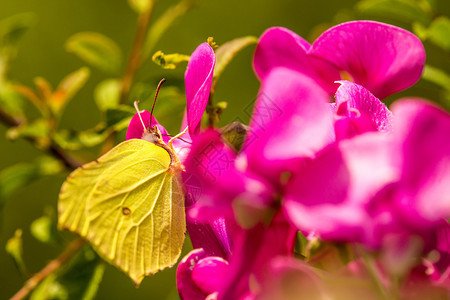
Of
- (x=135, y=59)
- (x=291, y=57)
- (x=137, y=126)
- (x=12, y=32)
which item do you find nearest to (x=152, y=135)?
(x=137, y=126)

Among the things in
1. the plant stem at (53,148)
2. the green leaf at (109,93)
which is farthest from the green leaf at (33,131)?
the green leaf at (109,93)

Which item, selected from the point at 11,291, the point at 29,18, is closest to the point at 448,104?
the point at 29,18

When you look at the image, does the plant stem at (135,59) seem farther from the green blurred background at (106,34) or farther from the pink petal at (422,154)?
the green blurred background at (106,34)

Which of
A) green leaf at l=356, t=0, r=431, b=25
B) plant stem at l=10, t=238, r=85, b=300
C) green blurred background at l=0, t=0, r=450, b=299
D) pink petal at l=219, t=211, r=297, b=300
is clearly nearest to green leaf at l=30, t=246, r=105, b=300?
plant stem at l=10, t=238, r=85, b=300

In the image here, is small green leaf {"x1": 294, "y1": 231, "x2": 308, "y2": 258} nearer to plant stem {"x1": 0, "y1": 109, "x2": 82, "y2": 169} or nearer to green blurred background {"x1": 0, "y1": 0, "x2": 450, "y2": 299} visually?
plant stem {"x1": 0, "y1": 109, "x2": 82, "y2": 169}

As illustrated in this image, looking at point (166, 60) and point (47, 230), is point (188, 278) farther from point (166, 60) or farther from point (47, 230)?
point (47, 230)

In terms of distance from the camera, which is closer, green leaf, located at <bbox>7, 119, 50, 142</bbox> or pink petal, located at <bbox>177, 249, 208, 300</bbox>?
pink petal, located at <bbox>177, 249, 208, 300</bbox>
